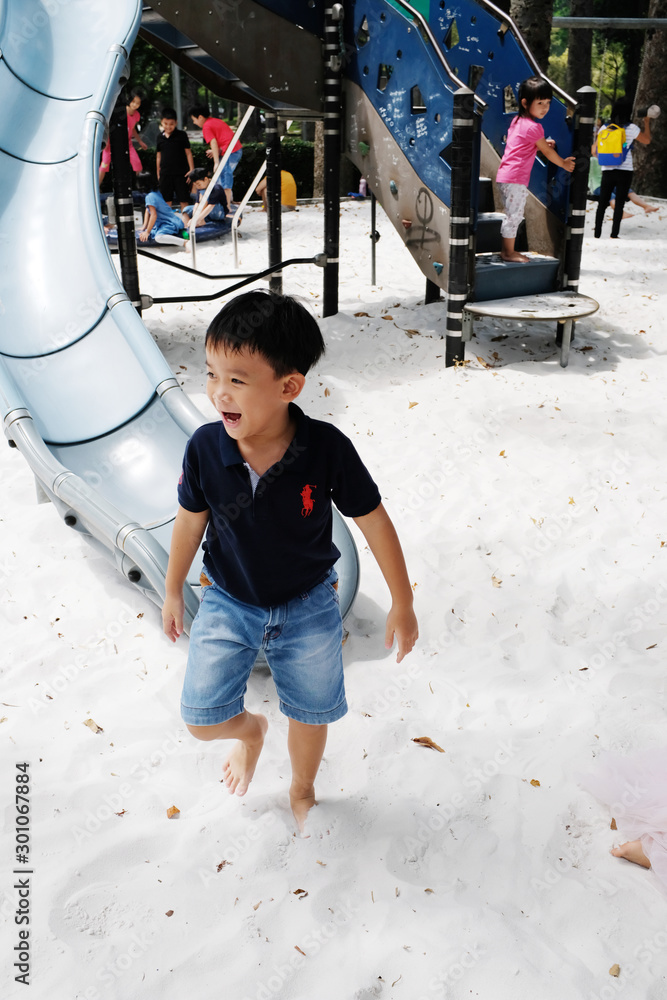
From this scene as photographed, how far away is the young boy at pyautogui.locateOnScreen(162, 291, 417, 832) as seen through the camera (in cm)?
181

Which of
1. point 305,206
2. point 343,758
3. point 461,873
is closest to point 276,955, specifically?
→ point 461,873

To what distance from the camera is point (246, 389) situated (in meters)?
1.80

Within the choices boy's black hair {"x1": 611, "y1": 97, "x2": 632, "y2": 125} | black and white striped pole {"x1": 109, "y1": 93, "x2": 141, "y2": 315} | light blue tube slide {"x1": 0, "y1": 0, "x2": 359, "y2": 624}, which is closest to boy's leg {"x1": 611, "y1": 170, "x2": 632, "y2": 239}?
boy's black hair {"x1": 611, "y1": 97, "x2": 632, "y2": 125}

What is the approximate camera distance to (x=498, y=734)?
281cm

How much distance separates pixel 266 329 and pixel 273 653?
840 millimetres

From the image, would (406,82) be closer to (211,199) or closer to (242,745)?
(242,745)

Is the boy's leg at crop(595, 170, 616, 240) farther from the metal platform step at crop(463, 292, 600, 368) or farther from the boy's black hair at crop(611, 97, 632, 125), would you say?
the metal platform step at crop(463, 292, 600, 368)

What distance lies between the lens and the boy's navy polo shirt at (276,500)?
76.3 inches

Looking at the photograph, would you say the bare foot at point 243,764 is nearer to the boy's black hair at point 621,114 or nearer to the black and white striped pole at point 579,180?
the black and white striped pole at point 579,180

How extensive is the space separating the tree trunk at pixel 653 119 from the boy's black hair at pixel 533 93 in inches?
325

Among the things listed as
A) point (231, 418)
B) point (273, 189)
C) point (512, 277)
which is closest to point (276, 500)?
point (231, 418)

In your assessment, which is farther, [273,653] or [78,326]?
[78,326]

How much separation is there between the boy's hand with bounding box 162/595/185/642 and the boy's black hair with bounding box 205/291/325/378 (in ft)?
2.28

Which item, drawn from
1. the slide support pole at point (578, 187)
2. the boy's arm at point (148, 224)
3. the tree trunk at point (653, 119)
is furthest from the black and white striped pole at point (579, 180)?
the tree trunk at point (653, 119)
